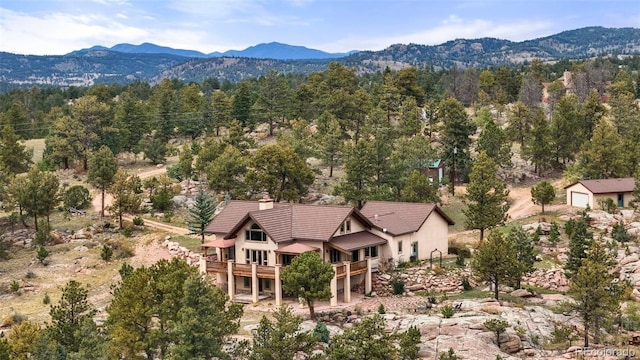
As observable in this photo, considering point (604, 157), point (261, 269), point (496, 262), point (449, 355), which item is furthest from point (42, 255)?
point (604, 157)

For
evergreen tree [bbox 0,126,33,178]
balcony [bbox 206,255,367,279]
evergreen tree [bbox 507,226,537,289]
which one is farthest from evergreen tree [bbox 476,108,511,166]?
evergreen tree [bbox 0,126,33,178]

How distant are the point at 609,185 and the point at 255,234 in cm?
3386

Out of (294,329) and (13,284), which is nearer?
(294,329)

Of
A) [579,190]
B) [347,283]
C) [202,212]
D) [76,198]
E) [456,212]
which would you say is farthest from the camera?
[76,198]

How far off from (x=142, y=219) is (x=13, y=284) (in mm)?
17477

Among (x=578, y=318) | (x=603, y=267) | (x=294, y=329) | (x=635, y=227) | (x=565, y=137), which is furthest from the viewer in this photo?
(x=565, y=137)

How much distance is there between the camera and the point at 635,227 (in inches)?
2046

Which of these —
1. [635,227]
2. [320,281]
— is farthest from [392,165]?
[320,281]

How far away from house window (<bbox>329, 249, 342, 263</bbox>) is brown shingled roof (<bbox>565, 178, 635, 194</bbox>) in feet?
89.4

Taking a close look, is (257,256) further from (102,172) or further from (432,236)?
(102,172)

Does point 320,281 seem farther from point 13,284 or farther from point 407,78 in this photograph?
point 407,78

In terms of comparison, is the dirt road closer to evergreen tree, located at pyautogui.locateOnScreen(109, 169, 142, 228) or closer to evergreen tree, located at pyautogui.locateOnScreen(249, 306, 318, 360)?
evergreen tree, located at pyautogui.locateOnScreen(109, 169, 142, 228)

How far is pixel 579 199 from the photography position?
62000mm

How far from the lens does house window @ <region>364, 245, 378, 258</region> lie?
45.2 metres
